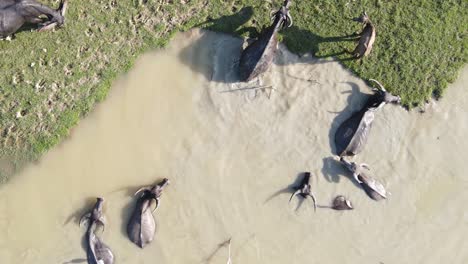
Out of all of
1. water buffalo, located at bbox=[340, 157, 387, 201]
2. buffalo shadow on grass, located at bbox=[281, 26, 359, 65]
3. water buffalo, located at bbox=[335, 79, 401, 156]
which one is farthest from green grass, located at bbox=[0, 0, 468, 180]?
water buffalo, located at bbox=[340, 157, 387, 201]

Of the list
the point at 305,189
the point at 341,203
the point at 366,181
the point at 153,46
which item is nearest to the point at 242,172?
the point at 305,189

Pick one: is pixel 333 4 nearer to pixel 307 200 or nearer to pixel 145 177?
pixel 307 200

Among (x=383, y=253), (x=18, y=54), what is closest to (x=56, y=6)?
(x=18, y=54)

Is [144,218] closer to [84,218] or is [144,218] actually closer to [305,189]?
[84,218]

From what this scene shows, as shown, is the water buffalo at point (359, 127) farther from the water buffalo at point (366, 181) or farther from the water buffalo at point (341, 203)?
the water buffalo at point (341, 203)

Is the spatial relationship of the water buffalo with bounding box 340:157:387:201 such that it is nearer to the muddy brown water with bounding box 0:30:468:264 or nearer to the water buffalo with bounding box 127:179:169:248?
the muddy brown water with bounding box 0:30:468:264

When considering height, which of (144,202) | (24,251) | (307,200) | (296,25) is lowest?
(24,251)
